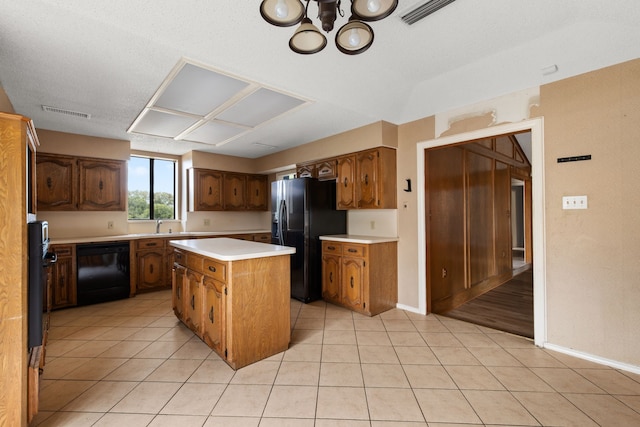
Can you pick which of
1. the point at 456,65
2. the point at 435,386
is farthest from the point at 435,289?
the point at 456,65

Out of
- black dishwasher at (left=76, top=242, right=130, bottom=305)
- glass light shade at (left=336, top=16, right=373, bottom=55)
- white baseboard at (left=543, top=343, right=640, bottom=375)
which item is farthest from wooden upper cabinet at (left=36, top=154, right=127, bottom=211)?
white baseboard at (left=543, top=343, right=640, bottom=375)

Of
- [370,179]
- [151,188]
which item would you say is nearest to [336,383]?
[370,179]

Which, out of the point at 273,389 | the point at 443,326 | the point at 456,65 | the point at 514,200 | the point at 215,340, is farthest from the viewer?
the point at 514,200

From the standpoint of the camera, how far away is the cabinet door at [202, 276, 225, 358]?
223 centimetres

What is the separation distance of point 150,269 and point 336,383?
Result: 12.0 feet

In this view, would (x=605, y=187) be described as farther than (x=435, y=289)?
No

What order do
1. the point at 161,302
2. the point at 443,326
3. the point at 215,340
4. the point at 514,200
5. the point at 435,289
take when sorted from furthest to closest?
the point at 514,200 < the point at 161,302 < the point at 435,289 < the point at 443,326 < the point at 215,340

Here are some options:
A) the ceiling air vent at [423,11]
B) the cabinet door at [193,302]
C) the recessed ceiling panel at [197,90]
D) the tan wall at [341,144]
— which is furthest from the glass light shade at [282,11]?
the tan wall at [341,144]

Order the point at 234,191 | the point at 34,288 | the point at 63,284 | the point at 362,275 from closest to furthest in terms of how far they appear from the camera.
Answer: the point at 34,288, the point at 362,275, the point at 63,284, the point at 234,191

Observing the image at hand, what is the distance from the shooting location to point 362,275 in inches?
132

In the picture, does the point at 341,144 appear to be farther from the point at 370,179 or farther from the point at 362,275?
the point at 362,275

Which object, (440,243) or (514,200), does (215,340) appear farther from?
(514,200)

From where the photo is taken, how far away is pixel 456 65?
2.52 m

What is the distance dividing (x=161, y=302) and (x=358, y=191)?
314 centimetres
